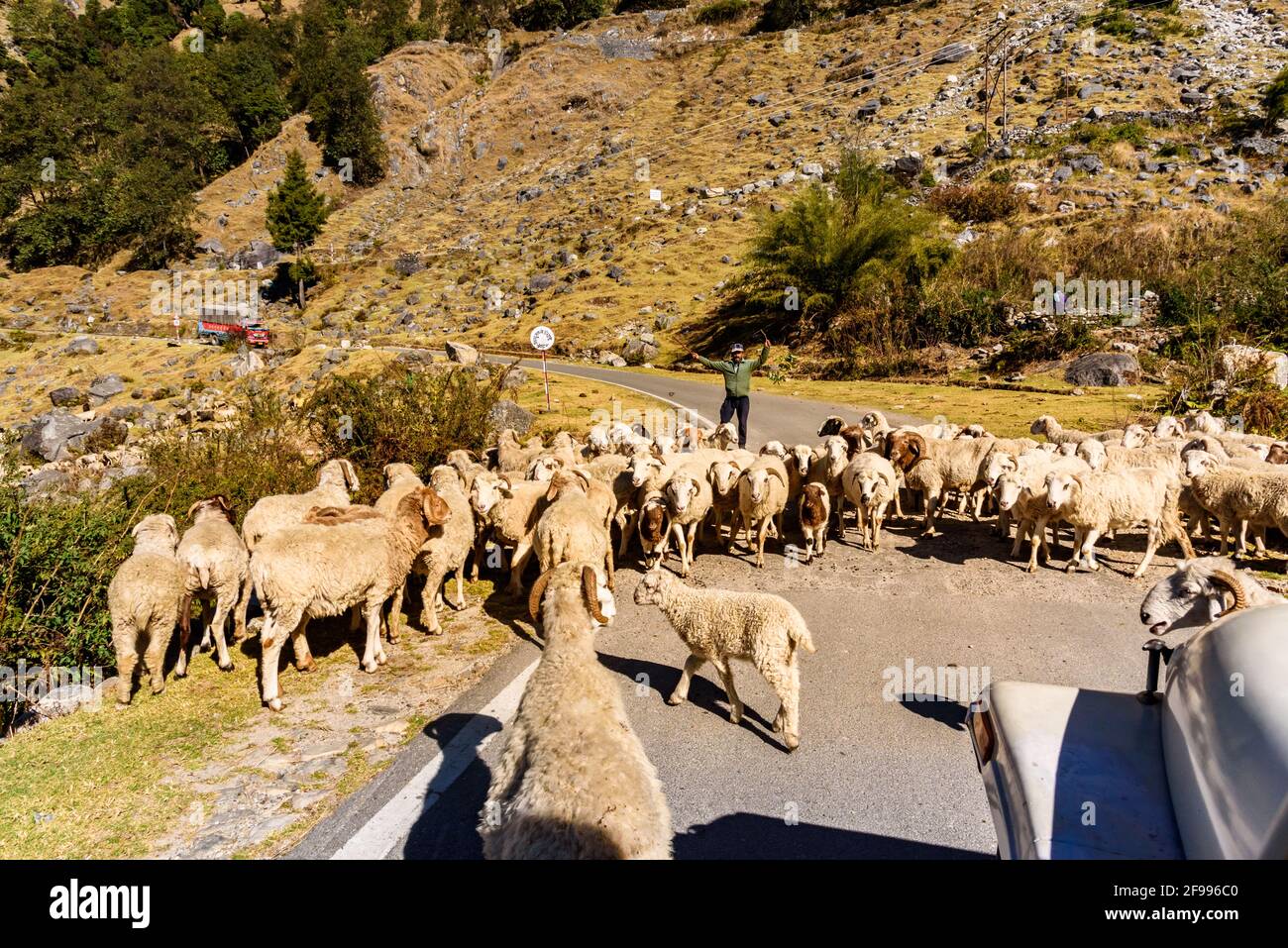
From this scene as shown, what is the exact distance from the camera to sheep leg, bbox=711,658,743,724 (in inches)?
221

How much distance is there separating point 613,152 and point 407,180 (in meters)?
26.6

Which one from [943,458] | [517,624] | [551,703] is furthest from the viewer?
[943,458]

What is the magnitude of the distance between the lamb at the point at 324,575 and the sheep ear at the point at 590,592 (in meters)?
2.62

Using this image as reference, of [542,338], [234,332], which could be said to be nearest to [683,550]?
[542,338]

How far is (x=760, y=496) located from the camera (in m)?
9.52

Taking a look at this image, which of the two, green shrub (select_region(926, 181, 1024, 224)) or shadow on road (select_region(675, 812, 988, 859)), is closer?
shadow on road (select_region(675, 812, 988, 859))

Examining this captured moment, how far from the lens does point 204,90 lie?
89312 millimetres

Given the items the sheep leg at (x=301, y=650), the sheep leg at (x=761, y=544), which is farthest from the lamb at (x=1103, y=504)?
the sheep leg at (x=301, y=650)

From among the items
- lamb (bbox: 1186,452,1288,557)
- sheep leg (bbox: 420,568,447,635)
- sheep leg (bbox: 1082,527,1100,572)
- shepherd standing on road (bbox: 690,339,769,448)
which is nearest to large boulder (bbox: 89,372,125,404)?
shepherd standing on road (bbox: 690,339,769,448)

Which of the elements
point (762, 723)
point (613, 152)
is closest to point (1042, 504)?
point (762, 723)

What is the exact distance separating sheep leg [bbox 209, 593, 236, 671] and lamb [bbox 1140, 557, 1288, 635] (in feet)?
24.9

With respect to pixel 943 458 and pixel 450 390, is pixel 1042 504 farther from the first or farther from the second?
pixel 450 390

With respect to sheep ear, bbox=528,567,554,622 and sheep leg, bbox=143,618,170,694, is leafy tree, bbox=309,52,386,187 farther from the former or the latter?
sheep ear, bbox=528,567,554,622

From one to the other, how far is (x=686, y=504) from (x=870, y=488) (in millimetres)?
2823
